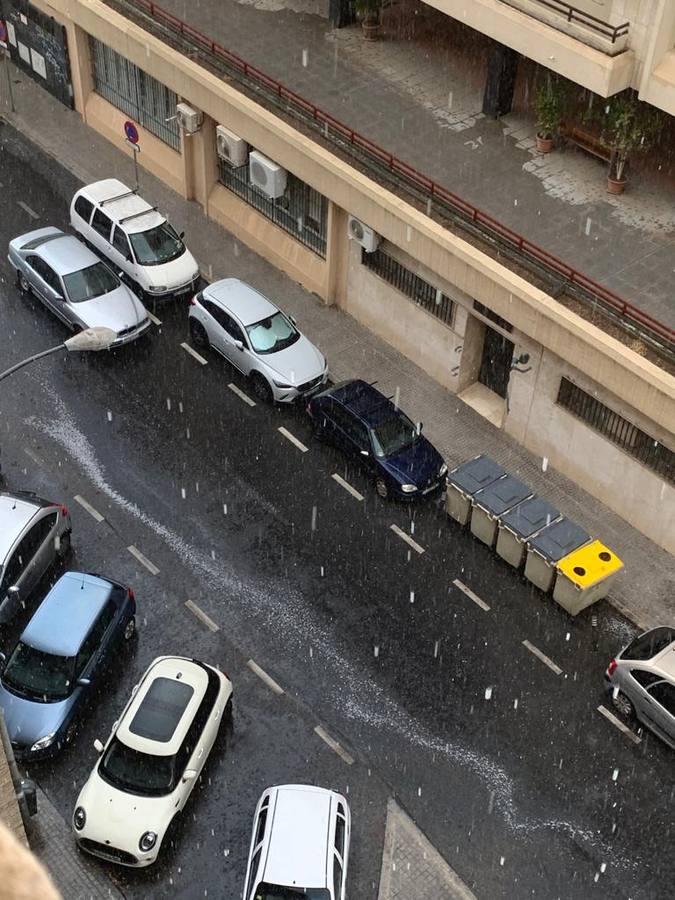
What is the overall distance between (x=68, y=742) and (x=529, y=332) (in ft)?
35.8

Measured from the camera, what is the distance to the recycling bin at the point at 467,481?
20.1 m

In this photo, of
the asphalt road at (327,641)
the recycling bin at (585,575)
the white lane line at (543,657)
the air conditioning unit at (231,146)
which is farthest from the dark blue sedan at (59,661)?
the air conditioning unit at (231,146)

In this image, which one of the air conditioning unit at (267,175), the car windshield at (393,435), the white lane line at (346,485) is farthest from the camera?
the air conditioning unit at (267,175)

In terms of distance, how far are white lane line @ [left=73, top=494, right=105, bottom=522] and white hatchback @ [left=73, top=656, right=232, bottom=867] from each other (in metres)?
4.57

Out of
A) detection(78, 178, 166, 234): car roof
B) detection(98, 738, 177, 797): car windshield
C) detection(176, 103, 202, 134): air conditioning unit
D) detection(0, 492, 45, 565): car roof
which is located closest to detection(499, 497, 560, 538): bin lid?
detection(98, 738, 177, 797): car windshield

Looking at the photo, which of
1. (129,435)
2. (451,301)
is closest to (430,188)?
(451,301)

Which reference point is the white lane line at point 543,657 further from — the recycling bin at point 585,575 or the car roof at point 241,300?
the car roof at point 241,300

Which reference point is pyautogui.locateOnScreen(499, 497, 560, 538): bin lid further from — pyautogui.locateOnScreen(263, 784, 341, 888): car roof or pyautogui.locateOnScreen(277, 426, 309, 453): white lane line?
pyautogui.locateOnScreen(263, 784, 341, 888): car roof

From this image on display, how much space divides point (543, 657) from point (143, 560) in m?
7.50

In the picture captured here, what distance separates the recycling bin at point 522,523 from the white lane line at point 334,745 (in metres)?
4.92

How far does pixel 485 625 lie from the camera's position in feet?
63.4

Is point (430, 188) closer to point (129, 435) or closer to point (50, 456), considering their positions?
point (129, 435)

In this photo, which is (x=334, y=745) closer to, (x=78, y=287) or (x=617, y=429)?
(x=617, y=429)

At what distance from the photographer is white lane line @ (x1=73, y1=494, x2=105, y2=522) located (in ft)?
68.0
